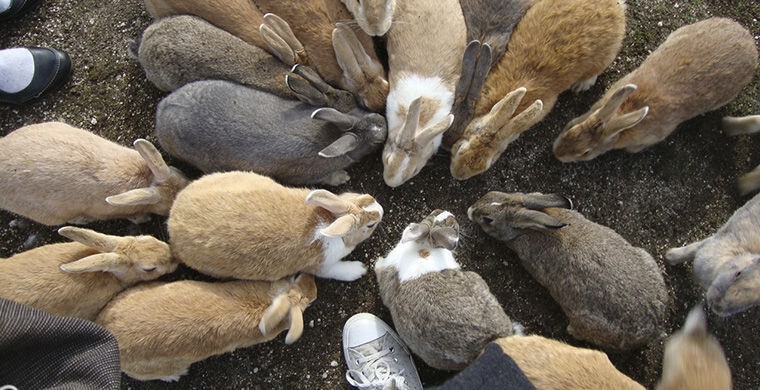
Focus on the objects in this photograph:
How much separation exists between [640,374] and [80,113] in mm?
4466

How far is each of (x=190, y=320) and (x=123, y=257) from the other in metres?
0.57

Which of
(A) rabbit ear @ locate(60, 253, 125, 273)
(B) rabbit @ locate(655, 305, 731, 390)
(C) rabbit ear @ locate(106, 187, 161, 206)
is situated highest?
(C) rabbit ear @ locate(106, 187, 161, 206)

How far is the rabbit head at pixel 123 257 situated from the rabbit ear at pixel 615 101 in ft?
9.59

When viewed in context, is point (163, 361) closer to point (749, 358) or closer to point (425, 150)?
point (425, 150)

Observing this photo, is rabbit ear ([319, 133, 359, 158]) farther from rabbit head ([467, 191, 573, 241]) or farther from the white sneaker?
the white sneaker

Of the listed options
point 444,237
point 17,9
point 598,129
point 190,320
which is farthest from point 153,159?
point 598,129

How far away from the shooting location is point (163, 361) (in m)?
2.98

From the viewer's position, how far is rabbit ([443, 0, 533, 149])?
3.30 metres

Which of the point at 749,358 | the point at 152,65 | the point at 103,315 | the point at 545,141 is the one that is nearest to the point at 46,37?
the point at 152,65

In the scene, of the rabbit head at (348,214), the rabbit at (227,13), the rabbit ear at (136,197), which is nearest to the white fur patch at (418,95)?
the rabbit head at (348,214)

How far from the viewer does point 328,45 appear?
11.2 ft

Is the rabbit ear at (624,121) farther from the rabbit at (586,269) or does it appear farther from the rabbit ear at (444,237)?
the rabbit ear at (444,237)

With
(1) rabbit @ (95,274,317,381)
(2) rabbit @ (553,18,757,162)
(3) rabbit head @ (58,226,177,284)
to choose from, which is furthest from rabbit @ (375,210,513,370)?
(3) rabbit head @ (58,226,177,284)

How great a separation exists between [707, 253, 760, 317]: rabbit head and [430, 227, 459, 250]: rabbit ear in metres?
1.59
